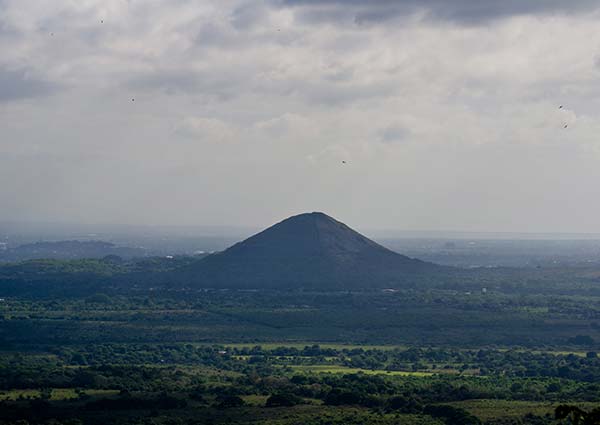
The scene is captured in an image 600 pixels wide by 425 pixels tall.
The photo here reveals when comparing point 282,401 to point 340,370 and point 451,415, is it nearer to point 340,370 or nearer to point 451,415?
point 451,415

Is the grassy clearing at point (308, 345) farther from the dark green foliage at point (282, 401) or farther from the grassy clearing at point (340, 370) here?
the dark green foliage at point (282, 401)

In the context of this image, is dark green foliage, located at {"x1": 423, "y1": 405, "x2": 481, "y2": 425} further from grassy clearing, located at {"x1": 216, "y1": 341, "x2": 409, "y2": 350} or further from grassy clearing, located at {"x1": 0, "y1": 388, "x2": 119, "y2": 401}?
grassy clearing, located at {"x1": 216, "y1": 341, "x2": 409, "y2": 350}

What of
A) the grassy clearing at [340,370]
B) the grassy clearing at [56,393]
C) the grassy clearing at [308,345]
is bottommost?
the grassy clearing at [340,370]

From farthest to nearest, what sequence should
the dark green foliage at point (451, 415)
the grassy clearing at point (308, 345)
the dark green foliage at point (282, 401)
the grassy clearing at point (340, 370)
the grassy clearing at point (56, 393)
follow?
the grassy clearing at point (308, 345) → the grassy clearing at point (340, 370) → the grassy clearing at point (56, 393) → the dark green foliage at point (282, 401) → the dark green foliage at point (451, 415)

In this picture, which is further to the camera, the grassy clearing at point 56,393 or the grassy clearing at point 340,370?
the grassy clearing at point 340,370

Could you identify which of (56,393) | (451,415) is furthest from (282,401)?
(56,393)

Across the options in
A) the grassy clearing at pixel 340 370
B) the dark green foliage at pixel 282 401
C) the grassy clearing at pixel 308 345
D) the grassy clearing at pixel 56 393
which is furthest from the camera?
the grassy clearing at pixel 308 345

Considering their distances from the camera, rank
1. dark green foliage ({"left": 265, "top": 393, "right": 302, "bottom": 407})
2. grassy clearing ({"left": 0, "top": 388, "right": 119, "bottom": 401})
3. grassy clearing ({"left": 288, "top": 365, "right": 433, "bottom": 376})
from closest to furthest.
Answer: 1. dark green foliage ({"left": 265, "top": 393, "right": 302, "bottom": 407})
2. grassy clearing ({"left": 0, "top": 388, "right": 119, "bottom": 401})
3. grassy clearing ({"left": 288, "top": 365, "right": 433, "bottom": 376})

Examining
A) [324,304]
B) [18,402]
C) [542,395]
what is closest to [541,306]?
[324,304]

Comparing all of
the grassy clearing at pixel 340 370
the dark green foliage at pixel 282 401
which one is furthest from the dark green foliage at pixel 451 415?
the grassy clearing at pixel 340 370

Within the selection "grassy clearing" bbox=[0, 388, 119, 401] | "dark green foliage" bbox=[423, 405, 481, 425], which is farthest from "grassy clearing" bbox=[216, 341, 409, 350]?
"dark green foliage" bbox=[423, 405, 481, 425]

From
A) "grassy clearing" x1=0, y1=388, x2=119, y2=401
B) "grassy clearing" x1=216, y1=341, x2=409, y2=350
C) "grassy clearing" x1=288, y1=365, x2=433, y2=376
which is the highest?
"grassy clearing" x1=0, y1=388, x2=119, y2=401

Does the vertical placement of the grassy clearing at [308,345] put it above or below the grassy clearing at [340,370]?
above
